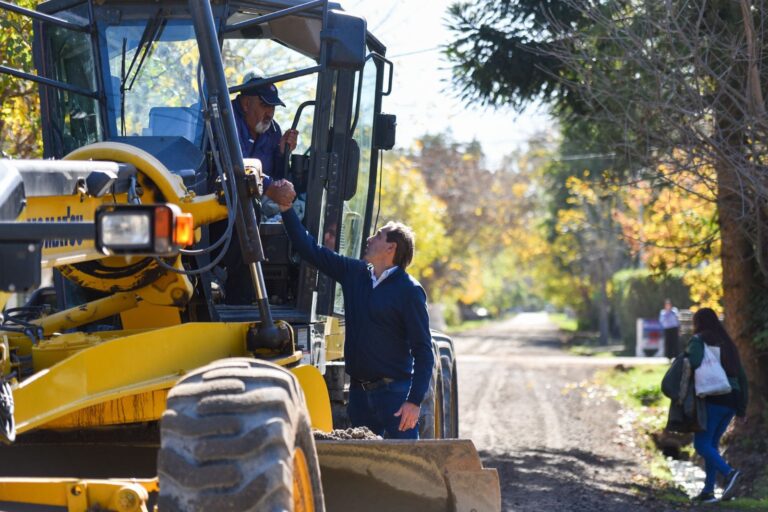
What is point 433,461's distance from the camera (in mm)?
6203

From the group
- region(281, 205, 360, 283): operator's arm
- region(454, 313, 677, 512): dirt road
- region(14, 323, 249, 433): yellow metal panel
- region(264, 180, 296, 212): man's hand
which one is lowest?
region(454, 313, 677, 512): dirt road

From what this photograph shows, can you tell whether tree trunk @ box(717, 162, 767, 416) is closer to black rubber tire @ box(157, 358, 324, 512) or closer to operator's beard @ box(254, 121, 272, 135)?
operator's beard @ box(254, 121, 272, 135)

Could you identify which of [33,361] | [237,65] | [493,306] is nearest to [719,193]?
[237,65]

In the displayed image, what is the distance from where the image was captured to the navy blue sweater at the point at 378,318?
26.2 feet

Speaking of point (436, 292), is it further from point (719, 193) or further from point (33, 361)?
point (33, 361)

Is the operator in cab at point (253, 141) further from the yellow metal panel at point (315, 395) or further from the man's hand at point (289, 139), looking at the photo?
the yellow metal panel at point (315, 395)

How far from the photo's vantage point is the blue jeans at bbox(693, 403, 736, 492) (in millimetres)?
13094

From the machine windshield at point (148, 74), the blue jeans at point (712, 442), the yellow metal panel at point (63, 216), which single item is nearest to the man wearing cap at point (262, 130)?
the machine windshield at point (148, 74)

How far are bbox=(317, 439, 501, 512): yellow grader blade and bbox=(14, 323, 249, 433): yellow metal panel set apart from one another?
738 mm

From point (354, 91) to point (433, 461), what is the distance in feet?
10.6

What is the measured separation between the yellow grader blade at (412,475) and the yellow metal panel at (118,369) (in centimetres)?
74

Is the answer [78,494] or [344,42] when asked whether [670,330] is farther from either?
[78,494]

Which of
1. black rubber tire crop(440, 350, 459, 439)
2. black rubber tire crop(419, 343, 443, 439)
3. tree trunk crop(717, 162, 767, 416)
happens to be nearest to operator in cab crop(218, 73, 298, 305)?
black rubber tire crop(419, 343, 443, 439)

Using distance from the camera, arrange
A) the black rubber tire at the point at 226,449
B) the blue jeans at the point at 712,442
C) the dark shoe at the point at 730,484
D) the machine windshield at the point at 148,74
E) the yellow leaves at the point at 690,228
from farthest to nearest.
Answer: the yellow leaves at the point at 690,228 → the blue jeans at the point at 712,442 → the dark shoe at the point at 730,484 → the machine windshield at the point at 148,74 → the black rubber tire at the point at 226,449
